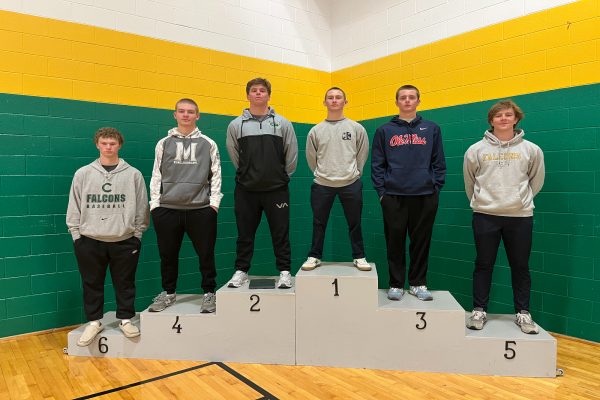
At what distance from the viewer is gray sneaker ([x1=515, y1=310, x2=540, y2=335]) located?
8.16 feet

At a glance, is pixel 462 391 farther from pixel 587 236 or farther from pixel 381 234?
pixel 381 234

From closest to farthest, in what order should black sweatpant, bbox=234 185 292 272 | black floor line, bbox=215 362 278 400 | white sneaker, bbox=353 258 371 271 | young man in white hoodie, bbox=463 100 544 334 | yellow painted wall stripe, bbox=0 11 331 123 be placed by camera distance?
black floor line, bbox=215 362 278 400, young man in white hoodie, bbox=463 100 544 334, white sneaker, bbox=353 258 371 271, black sweatpant, bbox=234 185 292 272, yellow painted wall stripe, bbox=0 11 331 123

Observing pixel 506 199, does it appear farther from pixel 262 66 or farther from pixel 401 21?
pixel 262 66

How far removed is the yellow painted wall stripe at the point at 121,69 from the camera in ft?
9.82

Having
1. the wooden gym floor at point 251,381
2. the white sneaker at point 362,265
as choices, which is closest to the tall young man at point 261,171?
the white sneaker at point 362,265

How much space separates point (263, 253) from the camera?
163 inches

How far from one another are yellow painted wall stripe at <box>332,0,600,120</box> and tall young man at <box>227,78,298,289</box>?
156cm

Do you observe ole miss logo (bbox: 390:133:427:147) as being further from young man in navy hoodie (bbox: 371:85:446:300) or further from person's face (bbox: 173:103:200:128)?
Result: person's face (bbox: 173:103:200:128)

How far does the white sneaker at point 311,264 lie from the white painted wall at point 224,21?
7.44 feet

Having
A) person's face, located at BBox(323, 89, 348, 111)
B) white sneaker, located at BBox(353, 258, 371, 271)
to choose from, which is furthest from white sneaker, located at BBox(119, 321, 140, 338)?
person's face, located at BBox(323, 89, 348, 111)

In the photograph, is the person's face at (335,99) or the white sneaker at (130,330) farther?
the person's face at (335,99)

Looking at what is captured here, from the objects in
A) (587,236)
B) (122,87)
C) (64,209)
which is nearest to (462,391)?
(587,236)

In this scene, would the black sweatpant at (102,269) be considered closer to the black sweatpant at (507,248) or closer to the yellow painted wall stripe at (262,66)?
the yellow painted wall stripe at (262,66)

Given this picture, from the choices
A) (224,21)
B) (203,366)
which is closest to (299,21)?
(224,21)
